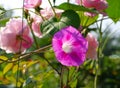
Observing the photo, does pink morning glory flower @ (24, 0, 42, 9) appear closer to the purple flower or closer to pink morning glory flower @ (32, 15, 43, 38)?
pink morning glory flower @ (32, 15, 43, 38)

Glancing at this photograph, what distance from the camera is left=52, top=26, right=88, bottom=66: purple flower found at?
0.92 metres

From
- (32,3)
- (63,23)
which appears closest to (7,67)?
(32,3)

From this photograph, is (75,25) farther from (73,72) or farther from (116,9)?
(73,72)

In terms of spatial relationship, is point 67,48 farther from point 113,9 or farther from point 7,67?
point 7,67

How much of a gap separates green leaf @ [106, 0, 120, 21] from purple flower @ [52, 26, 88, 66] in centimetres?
12

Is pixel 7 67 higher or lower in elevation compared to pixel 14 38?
lower

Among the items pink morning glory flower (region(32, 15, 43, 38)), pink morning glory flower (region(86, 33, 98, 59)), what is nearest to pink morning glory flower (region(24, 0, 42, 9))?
pink morning glory flower (region(32, 15, 43, 38))

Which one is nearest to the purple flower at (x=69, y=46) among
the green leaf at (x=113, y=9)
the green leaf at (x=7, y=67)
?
the green leaf at (x=113, y=9)

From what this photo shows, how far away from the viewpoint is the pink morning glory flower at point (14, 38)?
109cm

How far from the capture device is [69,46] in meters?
0.92

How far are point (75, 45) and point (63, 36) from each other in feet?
0.11

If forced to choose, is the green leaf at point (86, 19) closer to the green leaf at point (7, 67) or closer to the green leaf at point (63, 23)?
the green leaf at point (63, 23)

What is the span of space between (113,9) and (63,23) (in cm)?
13

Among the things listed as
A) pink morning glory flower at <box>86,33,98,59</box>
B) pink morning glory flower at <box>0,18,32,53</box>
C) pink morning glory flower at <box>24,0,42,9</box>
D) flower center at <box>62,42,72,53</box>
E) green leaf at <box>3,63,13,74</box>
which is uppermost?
pink morning glory flower at <box>24,0,42,9</box>
